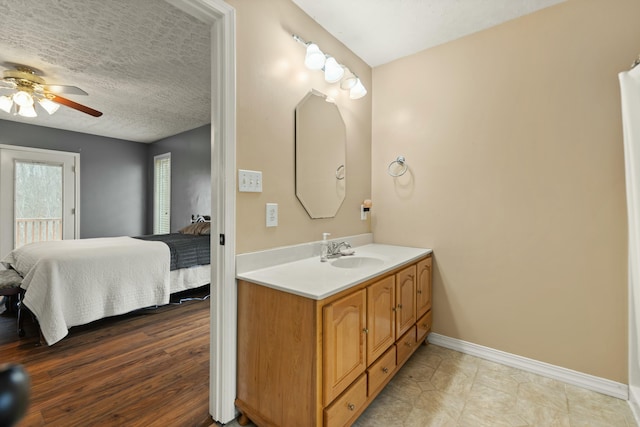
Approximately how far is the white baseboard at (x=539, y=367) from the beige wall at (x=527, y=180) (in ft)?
0.14

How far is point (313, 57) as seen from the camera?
1.77 metres

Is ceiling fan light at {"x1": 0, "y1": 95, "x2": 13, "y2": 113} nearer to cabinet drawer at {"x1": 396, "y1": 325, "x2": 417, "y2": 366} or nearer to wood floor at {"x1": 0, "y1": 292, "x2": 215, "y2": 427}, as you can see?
wood floor at {"x1": 0, "y1": 292, "x2": 215, "y2": 427}

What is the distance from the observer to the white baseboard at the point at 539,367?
1685 mm

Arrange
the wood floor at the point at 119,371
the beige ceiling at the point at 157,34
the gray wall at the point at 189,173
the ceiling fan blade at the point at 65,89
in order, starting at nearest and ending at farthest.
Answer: the wood floor at the point at 119,371 → the beige ceiling at the point at 157,34 → the ceiling fan blade at the point at 65,89 → the gray wall at the point at 189,173

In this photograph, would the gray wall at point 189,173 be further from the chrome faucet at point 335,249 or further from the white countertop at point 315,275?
the white countertop at point 315,275

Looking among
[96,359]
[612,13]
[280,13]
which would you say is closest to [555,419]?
[612,13]

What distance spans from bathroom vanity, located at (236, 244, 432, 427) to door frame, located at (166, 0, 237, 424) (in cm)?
6

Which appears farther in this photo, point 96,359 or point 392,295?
point 96,359

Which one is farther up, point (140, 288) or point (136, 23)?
point (136, 23)

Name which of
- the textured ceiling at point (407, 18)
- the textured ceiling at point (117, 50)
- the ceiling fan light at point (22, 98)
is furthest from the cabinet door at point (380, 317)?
the ceiling fan light at point (22, 98)

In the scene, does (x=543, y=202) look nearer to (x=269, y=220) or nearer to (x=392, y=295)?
(x=392, y=295)

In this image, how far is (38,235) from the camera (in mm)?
4504

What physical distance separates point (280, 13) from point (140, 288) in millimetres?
2693

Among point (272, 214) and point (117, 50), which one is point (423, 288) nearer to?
point (272, 214)
